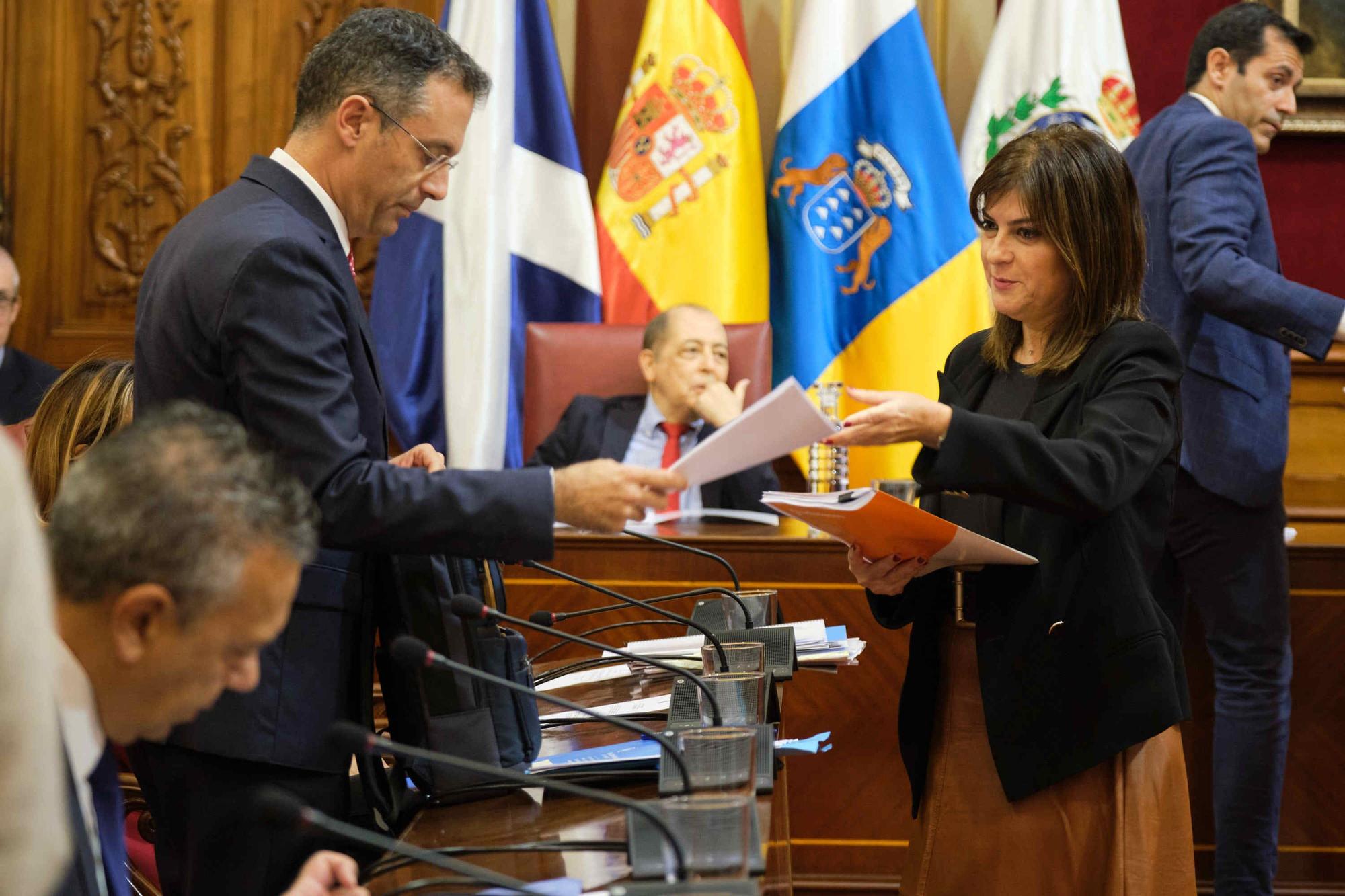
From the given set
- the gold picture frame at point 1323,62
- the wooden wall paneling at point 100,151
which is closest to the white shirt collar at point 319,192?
→ the wooden wall paneling at point 100,151

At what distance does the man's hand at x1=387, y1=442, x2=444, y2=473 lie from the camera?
188cm

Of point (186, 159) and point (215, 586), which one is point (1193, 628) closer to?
point (215, 586)

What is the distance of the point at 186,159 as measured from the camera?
4777mm

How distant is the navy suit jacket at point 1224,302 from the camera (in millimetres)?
3135

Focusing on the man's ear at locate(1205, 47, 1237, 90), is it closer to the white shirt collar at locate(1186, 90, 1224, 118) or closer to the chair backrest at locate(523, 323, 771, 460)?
the white shirt collar at locate(1186, 90, 1224, 118)

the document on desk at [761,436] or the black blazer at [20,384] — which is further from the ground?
the document on desk at [761,436]

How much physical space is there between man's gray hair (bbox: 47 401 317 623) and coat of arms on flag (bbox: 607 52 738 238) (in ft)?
12.0

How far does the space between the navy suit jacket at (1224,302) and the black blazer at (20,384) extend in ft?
10.2

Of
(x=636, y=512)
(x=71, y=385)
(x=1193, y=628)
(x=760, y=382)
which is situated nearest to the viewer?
(x=636, y=512)

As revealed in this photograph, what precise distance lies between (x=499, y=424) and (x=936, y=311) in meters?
1.47

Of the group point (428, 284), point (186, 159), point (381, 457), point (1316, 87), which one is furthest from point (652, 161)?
point (381, 457)

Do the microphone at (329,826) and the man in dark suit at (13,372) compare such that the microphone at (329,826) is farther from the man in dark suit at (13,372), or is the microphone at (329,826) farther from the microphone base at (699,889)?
the man in dark suit at (13,372)

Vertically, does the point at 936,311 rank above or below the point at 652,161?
below

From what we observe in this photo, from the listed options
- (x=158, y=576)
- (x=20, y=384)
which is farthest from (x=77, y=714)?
(x=20, y=384)
